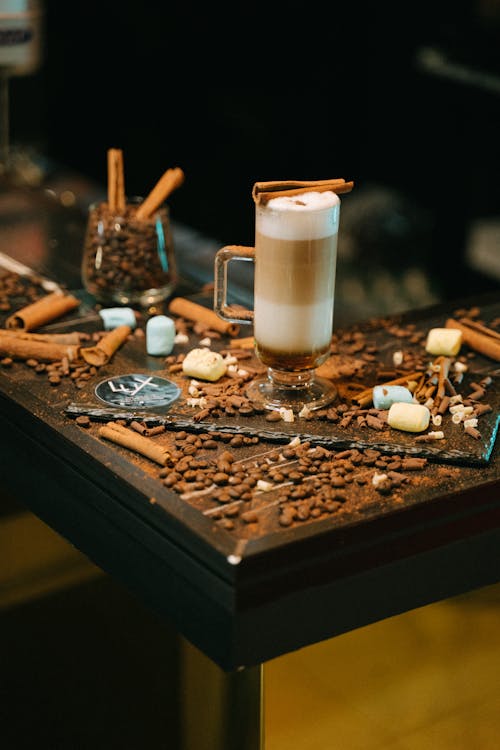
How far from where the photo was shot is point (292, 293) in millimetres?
1480

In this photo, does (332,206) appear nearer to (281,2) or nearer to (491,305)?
(491,305)

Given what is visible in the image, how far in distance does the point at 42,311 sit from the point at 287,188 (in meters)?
0.56

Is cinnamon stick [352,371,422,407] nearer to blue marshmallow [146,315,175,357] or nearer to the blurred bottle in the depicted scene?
blue marshmallow [146,315,175,357]

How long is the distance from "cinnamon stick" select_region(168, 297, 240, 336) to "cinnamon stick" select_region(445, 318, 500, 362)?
0.36m

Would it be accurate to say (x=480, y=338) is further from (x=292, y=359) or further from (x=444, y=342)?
(x=292, y=359)

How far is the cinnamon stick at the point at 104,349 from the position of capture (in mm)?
1678

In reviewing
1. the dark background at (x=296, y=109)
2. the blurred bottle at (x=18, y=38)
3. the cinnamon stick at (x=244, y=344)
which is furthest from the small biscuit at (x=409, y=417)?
the dark background at (x=296, y=109)

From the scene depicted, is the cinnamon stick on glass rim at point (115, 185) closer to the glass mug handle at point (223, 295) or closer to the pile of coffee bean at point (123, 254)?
the pile of coffee bean at point (123, 254)

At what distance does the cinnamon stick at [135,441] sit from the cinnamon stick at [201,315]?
1.30 ft

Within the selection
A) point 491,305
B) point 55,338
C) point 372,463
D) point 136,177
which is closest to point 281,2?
point 136,177

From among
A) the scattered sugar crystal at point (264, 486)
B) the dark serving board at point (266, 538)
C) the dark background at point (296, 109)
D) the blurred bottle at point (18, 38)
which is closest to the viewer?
the dark serving board at point (266, 538)

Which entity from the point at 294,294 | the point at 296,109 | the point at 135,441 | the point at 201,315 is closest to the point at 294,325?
the point at 294,294

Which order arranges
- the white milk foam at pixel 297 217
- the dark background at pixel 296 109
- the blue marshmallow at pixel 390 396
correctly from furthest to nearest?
the dark background at pixel 296 109 < the blue marshmallow at pixel 390 396 < the white milk foam at pixel 297 217

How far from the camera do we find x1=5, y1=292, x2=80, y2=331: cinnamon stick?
1.82 meters
